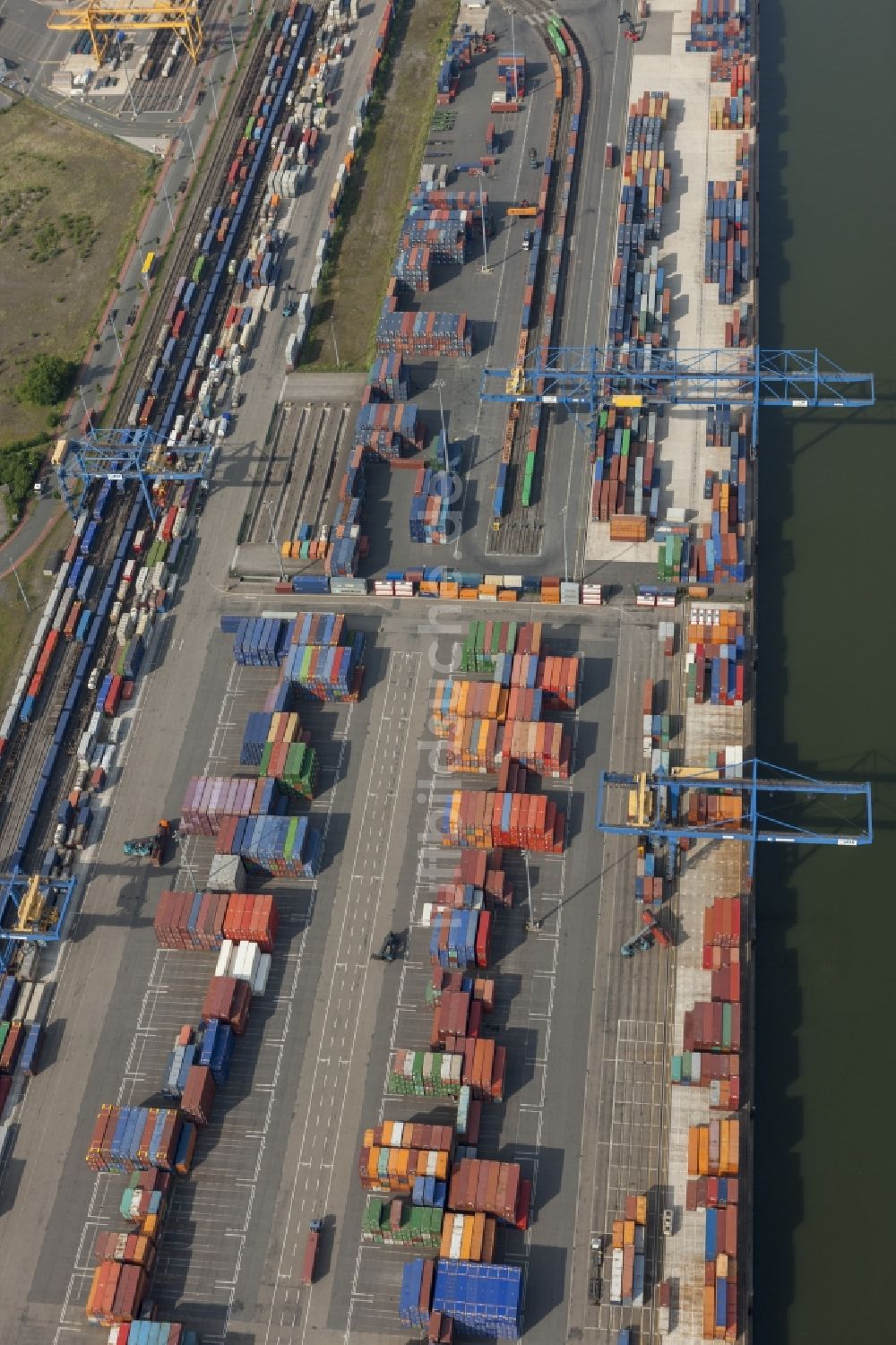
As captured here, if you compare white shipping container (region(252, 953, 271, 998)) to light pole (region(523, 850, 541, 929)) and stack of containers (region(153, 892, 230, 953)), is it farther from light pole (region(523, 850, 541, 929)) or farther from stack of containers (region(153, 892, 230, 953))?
light pole (region(523, 850, 541, 929))

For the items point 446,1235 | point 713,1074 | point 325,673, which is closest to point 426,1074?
point 446,1235

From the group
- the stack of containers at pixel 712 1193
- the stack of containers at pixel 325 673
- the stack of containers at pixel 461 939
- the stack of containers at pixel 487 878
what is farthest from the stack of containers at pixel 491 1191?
the stack of containers at pixel 325 673

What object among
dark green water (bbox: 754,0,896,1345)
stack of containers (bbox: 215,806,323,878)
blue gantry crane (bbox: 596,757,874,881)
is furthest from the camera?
stack of containers (bbox: 215,806,323,878)

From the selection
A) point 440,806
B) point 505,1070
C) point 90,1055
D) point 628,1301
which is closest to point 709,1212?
point 628,1301

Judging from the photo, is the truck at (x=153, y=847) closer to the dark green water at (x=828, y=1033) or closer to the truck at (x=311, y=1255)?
the truck at (x=311, y=1255)

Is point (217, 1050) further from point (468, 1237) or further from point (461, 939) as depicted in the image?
point (468, 1237)

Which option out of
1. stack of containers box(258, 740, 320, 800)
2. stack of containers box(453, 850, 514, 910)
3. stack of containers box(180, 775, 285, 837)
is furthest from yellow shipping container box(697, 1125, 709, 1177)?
stack of containers box(180, 775, 285, 837)
